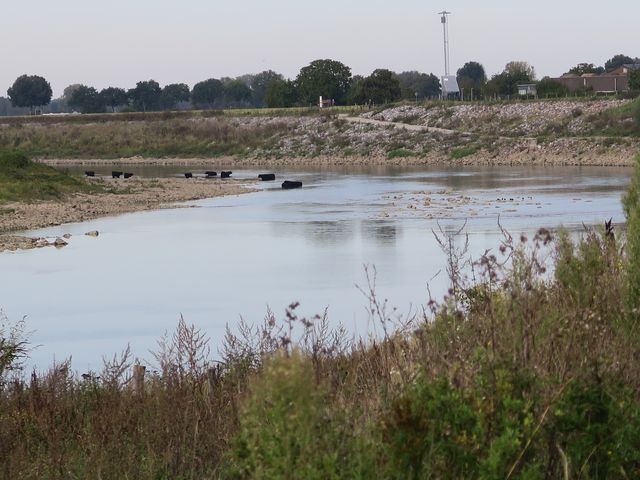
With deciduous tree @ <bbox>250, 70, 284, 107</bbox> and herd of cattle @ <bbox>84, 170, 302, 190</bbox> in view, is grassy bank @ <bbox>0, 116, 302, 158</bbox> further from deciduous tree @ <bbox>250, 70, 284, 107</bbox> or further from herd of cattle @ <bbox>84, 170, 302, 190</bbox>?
deciduous tree @ <bbox>250, 70, 284, 107</bbox>

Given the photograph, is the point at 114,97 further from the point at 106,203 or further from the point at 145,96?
the point at 106,203

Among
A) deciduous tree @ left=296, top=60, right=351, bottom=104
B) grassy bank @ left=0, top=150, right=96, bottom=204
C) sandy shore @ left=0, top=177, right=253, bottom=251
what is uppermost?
deciduous tree @ left=296, top=60, right=351, bottom=104

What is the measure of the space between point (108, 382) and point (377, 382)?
3114 millimetres

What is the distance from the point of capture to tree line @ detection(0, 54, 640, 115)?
98.4m

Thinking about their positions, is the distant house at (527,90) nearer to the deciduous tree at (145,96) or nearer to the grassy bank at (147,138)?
the grassy bank at (147,138)

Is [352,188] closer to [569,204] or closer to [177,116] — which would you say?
[569,204]

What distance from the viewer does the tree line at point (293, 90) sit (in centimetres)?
9844

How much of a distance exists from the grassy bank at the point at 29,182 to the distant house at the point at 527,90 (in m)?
50.7

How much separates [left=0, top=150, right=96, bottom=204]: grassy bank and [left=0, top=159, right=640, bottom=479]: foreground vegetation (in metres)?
27.2

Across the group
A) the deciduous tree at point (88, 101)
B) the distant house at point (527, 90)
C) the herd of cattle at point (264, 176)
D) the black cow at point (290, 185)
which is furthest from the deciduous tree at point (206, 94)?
the black cow at point (290, 185)

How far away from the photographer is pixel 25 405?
30.8 ft

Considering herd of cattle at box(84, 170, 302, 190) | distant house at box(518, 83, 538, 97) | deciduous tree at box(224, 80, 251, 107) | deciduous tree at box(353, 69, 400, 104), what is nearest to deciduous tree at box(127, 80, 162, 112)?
deciduous tree at box(224, 80, 251, 107)

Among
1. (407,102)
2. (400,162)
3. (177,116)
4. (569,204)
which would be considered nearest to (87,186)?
(569,204)

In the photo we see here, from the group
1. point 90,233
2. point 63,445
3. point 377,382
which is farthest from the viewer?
point 90,233
